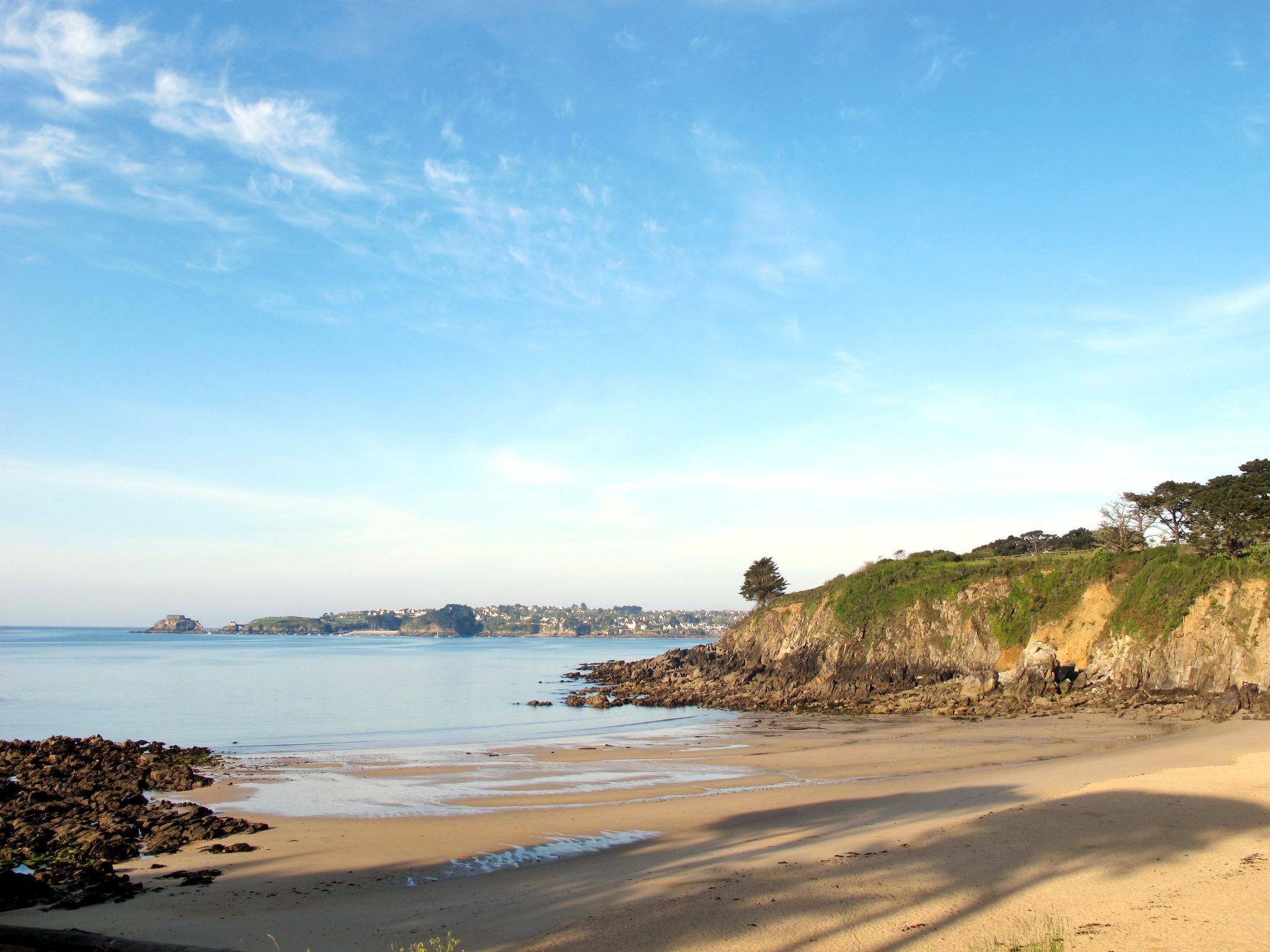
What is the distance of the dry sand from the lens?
10.0 meters

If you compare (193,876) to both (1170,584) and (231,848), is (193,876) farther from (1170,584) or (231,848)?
(1170,584)

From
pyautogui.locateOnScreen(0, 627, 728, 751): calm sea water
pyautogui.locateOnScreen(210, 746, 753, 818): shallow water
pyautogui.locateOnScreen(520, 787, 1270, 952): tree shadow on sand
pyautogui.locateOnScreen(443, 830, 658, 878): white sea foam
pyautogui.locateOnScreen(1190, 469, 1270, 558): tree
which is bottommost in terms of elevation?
Answer: pyautogui.locateOnScreen(0, 627, 728, 751): calm sea water

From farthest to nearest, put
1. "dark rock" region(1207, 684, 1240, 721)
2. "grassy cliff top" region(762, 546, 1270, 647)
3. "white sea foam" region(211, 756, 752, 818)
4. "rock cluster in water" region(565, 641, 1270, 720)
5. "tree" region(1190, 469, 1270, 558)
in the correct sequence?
"tree" region(1190, 469, 1270, 558), "grassy cliff top" region(762, 546, 1270, 647), "rock cluster in water" region(565, 641, 1270, 720), "dark rock" region(1207, 684, 1240, 721), "white sea foam" region(211, 756, 752, 818)

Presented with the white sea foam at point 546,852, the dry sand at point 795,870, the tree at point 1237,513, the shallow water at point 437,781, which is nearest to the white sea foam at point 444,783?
the shallow water at point 437,781

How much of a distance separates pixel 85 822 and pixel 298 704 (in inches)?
1521

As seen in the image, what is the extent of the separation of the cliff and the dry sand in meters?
16.0

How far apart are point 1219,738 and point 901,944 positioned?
2498cm

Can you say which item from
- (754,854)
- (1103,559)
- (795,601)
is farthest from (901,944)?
(795,601)

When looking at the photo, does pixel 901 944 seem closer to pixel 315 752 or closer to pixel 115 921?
pixel 115 921

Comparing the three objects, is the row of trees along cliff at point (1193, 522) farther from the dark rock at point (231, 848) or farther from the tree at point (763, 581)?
the dark rock at point (231, 848)

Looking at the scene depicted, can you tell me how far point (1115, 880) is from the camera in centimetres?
1140

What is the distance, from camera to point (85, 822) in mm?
17656

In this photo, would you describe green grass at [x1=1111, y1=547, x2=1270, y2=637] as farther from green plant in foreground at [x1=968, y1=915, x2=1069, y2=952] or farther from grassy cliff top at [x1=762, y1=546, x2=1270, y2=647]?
green plant in foreground at [x1=968, y1=915, x2=1069, y2=952]

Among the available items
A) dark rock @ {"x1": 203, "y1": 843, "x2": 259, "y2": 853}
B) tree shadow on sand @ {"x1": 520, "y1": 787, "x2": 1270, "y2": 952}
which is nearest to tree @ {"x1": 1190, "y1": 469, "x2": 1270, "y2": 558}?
tree shadow on sand @ {"x1": 520, "y1": 787, "x2": 1270, "y2": 952}
